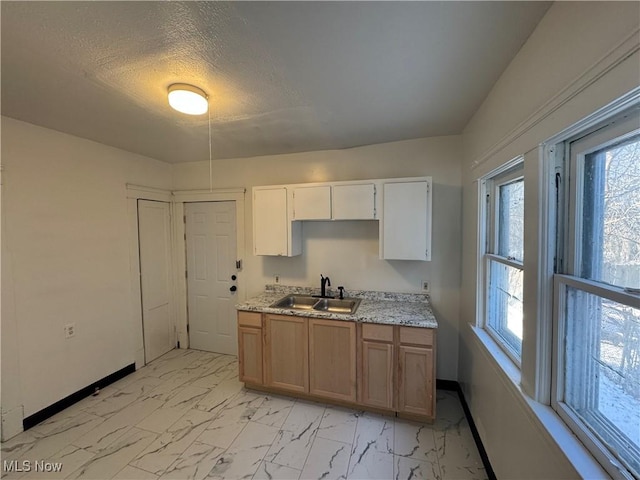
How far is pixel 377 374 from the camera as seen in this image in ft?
7.39

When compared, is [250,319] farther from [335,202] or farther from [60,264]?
[60,264]

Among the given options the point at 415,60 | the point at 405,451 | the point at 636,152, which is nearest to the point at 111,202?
the point at 415,60

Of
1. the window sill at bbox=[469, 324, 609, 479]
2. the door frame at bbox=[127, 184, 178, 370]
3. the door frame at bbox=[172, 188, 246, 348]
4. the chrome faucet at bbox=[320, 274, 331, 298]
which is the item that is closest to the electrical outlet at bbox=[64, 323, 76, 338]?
the door frame at bbox=[127, 184, 178, 370]

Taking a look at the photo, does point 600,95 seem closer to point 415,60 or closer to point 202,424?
point 415,60

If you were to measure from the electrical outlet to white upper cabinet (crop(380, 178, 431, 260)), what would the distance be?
9.97 feet

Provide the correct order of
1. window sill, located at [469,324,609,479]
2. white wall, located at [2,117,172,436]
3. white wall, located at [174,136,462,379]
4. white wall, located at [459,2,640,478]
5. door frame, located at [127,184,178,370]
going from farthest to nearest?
door frame, located at [127,184,178,370], white wall, located at [174,136,462,379], white wall, located at [2,117,172,436], window sill, located at [469,324,609,479], white wall, located at [459,2,640,478]

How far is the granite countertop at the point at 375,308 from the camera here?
7.32 ft

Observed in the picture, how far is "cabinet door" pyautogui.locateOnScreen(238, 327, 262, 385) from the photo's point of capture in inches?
102

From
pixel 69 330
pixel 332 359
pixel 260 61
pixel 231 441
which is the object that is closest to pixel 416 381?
pixel 332 359

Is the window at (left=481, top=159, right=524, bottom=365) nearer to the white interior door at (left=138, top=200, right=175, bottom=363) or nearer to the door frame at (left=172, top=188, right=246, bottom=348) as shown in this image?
the door frame at (left=172, top=188, right=246, bottom=348)

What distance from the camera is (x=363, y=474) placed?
5.73 ft

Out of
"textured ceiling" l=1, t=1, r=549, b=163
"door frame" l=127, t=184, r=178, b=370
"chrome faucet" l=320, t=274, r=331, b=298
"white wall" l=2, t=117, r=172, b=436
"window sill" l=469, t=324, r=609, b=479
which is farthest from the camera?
"door frame" l=127, t=184, r=178, b=370

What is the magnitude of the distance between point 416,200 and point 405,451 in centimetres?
201

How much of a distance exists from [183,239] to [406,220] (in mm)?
2939
